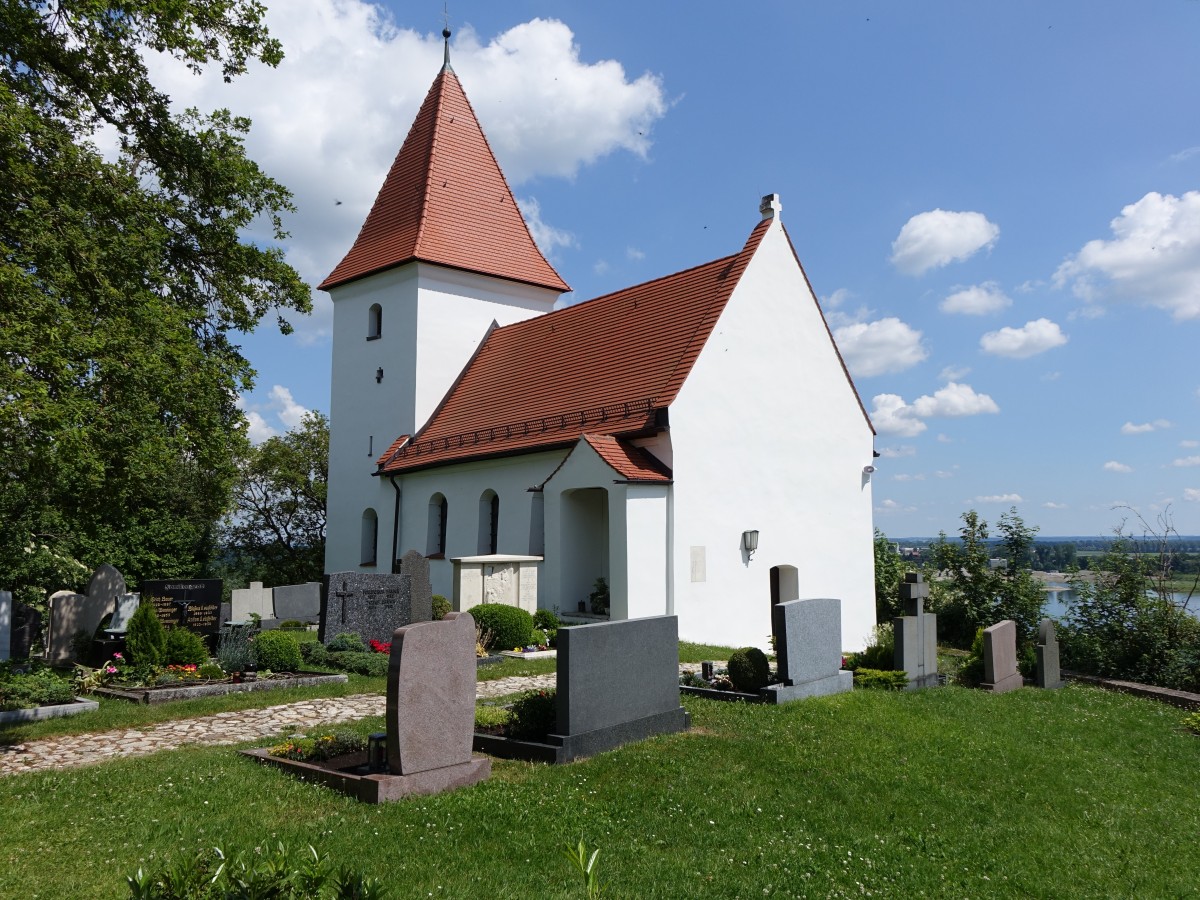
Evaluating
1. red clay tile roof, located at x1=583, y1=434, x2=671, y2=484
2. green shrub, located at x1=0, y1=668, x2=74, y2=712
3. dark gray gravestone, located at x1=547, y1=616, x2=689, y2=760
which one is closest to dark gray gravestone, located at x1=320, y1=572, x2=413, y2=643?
red clay tile roof, located at x1=583, y1=434, x2=671, y2=484

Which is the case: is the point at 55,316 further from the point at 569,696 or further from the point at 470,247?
the point at 470,247

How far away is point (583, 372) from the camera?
71.6ft

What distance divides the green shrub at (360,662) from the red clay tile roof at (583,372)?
6.32 m

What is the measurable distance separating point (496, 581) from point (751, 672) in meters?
8.30

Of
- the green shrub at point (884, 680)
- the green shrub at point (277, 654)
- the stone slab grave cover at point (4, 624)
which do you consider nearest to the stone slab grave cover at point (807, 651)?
the green shrub at point (884, 680)

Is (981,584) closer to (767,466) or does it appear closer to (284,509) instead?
(767,466)

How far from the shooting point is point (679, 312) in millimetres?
20891

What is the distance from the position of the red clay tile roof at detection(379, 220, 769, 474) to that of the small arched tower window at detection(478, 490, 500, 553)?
1.21 metres

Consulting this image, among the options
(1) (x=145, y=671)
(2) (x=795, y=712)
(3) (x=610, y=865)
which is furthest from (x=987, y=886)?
(1) (x=145, y=671)

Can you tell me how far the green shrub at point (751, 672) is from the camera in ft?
36.0

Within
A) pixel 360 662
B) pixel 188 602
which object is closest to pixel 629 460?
pixel 360 662

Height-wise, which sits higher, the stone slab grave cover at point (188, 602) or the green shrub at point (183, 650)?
the stone slab grave cover at point (188, 602)

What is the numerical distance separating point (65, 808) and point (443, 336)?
20.7 metres

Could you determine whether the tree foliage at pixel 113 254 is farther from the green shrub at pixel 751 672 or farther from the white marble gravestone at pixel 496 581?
the green shrub at pixel 751 672
